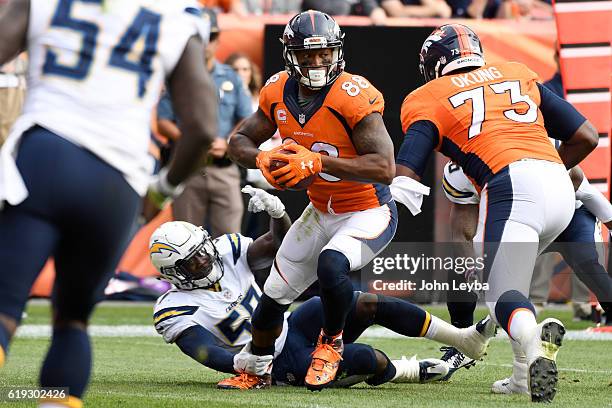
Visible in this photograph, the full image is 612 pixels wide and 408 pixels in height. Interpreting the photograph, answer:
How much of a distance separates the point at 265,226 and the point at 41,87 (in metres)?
6.78

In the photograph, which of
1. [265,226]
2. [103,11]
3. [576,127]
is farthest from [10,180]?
[265,226]

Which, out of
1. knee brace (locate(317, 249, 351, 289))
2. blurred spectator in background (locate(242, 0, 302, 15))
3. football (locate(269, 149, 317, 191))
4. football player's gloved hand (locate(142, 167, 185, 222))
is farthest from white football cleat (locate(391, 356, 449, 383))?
blurred spectator in background (locate(242, 0, 302, 15))

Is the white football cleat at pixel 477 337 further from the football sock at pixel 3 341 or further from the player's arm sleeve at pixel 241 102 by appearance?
the player's arm sleeve at pixel 241 102

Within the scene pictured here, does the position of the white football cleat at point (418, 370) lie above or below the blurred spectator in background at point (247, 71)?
below

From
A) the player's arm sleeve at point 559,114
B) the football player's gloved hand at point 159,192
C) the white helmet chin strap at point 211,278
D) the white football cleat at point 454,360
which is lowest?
the white football cleat at point 454,360

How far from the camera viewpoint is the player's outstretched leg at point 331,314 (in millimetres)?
5051

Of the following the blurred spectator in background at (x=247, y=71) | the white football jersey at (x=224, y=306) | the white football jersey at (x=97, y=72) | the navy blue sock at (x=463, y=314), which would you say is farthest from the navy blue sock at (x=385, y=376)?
the blurred spectator in background at (x=247, y=71)

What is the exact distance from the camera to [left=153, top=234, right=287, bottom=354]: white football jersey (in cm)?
552

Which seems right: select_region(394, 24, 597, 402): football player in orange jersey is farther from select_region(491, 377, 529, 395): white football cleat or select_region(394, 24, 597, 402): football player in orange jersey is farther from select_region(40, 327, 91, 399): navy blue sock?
select_region(40, 327, 91, 399): navy blue sock

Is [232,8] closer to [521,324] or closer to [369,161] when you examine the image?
[369,161]

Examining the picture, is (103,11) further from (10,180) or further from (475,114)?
(475,114)

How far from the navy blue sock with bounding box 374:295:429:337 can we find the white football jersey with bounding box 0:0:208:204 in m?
2.45

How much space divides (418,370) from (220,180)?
154 inches

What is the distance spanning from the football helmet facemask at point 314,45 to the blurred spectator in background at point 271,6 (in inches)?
226
